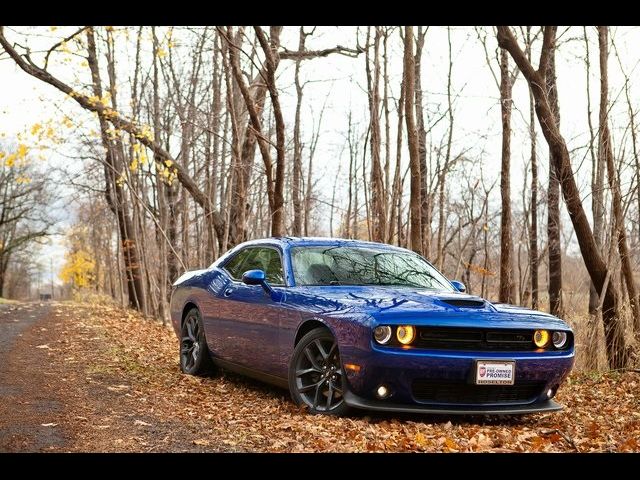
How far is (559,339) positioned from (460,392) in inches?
43.4

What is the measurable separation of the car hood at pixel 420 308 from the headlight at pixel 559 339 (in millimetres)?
84

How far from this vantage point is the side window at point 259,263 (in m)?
8.17

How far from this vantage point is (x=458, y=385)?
6371 millimetres

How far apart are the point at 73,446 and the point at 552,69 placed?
Result: 20245mm

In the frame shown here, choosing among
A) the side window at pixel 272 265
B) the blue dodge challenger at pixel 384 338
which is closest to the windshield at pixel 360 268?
the blue dodge challenger at pixel 384 338

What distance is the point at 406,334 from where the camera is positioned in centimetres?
627

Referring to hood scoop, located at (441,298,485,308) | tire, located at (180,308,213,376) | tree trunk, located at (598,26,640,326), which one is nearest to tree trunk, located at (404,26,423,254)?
tree trunk, located at (598,26,640,326)

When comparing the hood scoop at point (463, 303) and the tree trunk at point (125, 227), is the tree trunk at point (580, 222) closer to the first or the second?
the hood scoop at point (463, 303)

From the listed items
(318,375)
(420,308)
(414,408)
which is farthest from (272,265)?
(414,408)

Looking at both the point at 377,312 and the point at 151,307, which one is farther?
the point at 151,307

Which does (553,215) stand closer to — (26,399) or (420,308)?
(420,308)
